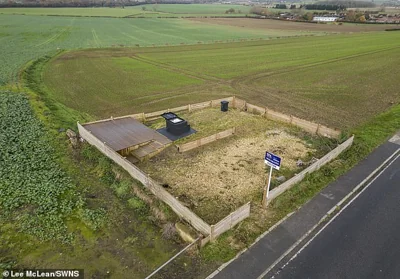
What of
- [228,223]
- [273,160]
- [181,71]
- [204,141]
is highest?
[273,160]

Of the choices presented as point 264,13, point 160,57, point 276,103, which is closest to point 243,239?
point 276,103

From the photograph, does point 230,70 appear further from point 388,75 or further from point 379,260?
point 379,260

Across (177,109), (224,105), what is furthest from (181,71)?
(224,105)

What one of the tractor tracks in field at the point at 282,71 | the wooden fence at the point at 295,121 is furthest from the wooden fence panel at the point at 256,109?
the tractor tracks in field at the point at 282,71

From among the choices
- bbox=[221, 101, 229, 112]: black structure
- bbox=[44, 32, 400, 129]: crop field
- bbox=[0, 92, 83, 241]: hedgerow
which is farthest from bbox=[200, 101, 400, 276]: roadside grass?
bbox=[221, 101, 229, 112]: black structure

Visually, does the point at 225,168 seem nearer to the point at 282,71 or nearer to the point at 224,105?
the point at 224,105

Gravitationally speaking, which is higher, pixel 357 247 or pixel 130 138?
pixel 130 138
